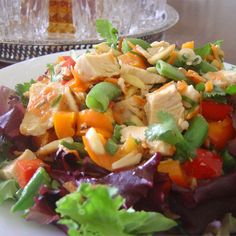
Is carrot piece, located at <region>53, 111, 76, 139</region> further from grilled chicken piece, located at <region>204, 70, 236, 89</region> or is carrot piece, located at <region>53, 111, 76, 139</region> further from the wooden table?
the wooden table

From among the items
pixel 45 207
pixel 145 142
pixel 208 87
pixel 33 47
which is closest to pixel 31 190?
pixel 45 207

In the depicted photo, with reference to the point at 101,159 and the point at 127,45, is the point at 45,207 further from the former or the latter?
the point at 127,45

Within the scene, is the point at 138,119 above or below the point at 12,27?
above

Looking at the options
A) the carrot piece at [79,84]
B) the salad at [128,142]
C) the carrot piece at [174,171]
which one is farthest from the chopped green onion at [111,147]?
the carrot piece at [79,84]

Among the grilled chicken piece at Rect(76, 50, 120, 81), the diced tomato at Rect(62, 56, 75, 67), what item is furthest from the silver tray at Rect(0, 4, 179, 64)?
Answer: the grilled chicken piece at Rect(76, 50, 120, 81)

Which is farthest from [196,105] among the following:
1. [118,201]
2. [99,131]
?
[118,201]

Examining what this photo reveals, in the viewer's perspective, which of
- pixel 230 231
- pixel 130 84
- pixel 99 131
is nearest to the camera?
pixel 230 231

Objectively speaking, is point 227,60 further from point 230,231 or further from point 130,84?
point 230,231
